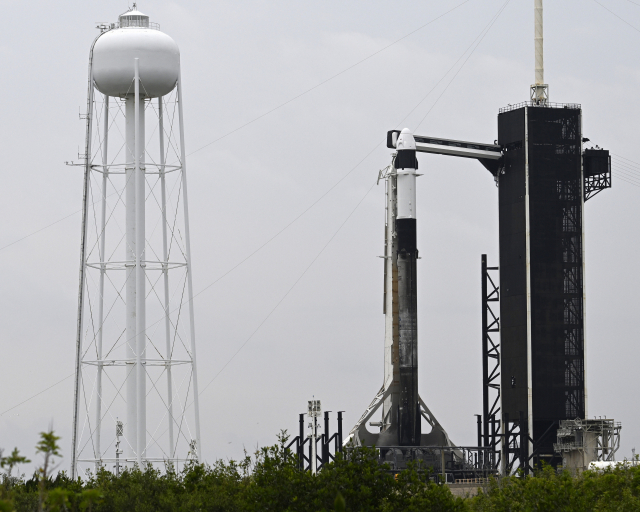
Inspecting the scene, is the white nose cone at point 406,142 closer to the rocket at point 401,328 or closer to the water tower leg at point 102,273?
the rocket at point 401,328

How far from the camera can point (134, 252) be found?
5381 cm

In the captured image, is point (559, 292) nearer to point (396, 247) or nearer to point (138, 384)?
point (396, 247)

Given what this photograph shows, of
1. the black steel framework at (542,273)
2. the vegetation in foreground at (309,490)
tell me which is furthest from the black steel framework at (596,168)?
the vegetation in foreground at (309,490)

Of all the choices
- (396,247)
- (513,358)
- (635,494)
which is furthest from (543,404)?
(635,494)

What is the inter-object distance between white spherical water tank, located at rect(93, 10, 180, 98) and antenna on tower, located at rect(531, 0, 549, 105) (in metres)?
29.5

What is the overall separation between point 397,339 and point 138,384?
2330 centimetres

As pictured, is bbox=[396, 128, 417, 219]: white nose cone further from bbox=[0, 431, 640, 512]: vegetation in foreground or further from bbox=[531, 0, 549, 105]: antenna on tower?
bbox=[0, 431, 640, 512]: vegetation in foreground

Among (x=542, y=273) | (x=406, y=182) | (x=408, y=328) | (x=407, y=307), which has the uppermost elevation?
(x=406, y=182)

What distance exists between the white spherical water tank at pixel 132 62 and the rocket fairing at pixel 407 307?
21.4 meters

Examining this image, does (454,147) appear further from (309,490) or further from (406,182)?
(309,490)

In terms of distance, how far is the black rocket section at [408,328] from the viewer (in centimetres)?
7125

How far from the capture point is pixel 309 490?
3447 cm

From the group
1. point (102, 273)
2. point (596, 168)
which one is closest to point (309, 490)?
point (102, 273)

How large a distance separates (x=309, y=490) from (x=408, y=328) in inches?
1489
